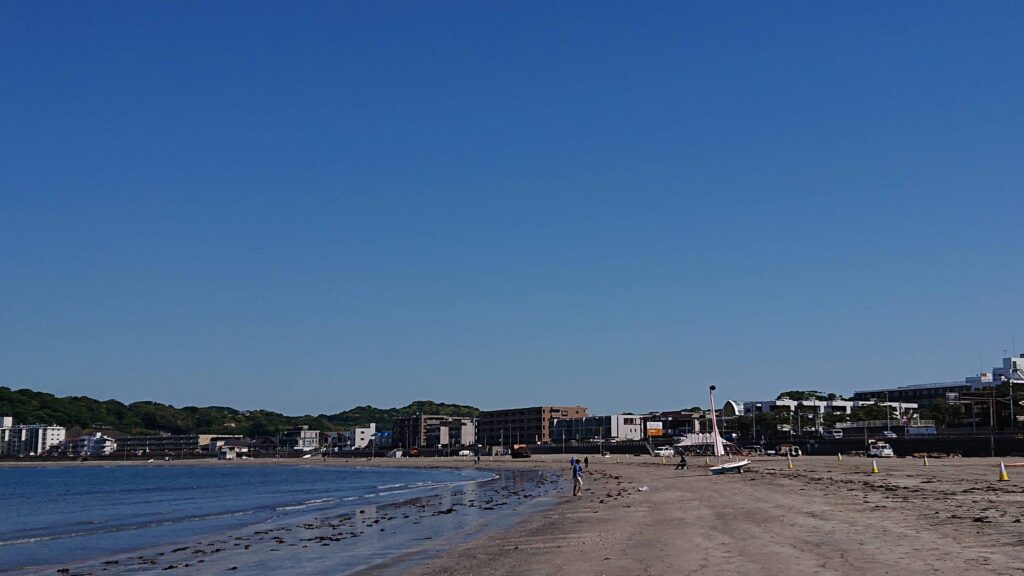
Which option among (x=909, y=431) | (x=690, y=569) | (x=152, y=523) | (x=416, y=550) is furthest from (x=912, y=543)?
(x=909, y=431)

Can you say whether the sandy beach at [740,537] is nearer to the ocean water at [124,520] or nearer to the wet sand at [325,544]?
the wet sand at [325,544]

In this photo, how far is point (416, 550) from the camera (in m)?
26.7

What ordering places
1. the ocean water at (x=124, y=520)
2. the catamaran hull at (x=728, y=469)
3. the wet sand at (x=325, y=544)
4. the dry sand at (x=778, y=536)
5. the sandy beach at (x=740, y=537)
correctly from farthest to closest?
the catamaran hull at (x=728, y=469) → the ocean water at (x=124, y=520) → the wet sand at (x=325, y=544) → the sandy beach at (x=740, y=537) → the dry sand at (x=778, y=536)

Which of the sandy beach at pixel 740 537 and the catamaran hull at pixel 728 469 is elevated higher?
the sandy beach at pixel 740 537

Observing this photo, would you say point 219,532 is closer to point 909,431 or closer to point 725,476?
point 725,476

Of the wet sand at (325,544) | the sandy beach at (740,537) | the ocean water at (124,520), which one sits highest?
the sandy beach at (740,537)

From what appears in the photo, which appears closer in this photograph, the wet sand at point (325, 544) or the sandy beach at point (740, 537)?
the sandy beach at point (740, 537)

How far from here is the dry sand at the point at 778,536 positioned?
1730 cm

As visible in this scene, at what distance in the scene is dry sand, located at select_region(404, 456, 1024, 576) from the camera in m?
17.3

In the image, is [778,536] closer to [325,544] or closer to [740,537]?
[740,537]

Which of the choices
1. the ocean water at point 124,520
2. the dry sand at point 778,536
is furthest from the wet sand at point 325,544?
the dry sand at point 778,536

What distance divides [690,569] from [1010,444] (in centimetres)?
9633

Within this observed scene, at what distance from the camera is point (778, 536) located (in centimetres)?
2230

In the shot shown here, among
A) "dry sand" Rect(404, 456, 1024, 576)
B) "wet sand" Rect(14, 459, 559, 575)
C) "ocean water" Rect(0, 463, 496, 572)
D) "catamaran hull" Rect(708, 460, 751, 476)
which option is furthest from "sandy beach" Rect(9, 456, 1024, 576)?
"catamaran hull" Rect(708, 460, 751, 476)
